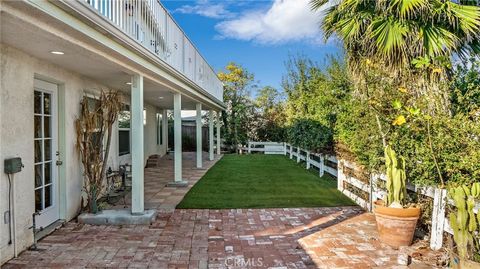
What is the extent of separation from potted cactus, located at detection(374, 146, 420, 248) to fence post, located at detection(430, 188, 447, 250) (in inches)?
8.8

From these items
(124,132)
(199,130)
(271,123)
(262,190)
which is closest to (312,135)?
(262,190)

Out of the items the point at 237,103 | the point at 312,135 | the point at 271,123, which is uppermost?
the point at 237,103

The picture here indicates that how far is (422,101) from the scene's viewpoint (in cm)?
555

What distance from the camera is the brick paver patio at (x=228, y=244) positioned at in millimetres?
4160

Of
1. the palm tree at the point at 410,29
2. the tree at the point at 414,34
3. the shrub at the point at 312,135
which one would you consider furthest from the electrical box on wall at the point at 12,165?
the shrub at the point at 312,135

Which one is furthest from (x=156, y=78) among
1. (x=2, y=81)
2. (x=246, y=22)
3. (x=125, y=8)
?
(x=246, y=22)

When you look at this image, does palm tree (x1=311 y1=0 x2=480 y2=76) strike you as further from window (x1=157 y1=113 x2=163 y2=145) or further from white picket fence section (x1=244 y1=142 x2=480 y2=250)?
window (x1=157 y1=113 x2=163 y2=145)

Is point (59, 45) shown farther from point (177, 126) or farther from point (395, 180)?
point (177, 126)

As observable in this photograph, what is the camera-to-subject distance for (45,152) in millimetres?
5312

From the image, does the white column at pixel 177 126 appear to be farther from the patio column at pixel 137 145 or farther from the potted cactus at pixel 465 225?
the potted cactus at pixel 465 225

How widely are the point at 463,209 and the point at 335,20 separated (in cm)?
543

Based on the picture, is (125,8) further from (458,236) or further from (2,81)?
(458,236)

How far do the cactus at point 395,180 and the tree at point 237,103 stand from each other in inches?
672

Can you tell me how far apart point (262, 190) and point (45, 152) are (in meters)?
5.12
